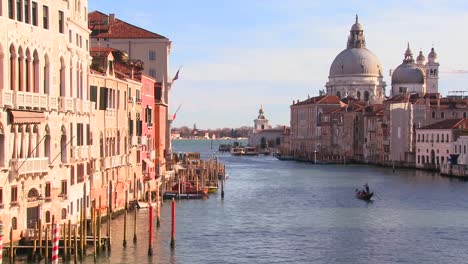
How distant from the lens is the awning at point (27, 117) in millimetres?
16406

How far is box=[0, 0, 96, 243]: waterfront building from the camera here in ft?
53.9

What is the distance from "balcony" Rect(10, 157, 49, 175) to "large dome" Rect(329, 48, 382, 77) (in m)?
85.9

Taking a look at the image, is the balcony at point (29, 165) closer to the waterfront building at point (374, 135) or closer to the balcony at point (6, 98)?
the balcony at point (6, 98)

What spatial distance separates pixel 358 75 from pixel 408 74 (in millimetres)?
8892

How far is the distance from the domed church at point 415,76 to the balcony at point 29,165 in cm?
7564

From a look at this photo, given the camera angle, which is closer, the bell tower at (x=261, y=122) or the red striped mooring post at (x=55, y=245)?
the red striped mooring post at (x=55, y=245)

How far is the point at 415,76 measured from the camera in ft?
306

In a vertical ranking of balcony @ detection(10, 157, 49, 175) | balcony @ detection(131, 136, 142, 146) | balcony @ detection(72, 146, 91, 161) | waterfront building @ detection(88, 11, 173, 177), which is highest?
waterfront building @ detection(88, 11, 173, 177)

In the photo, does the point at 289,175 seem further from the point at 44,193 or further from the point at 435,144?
the point at 44,193

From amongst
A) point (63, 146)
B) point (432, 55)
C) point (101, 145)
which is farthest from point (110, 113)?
point (432, 55)

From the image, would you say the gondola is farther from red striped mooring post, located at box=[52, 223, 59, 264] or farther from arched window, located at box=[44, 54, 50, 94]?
red striped mooring post, located at box=[52, 223, 59, 264]

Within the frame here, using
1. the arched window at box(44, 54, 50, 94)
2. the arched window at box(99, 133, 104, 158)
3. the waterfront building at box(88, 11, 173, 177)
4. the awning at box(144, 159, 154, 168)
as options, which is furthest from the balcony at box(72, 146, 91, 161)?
the waterfront building at box(88, 11, 173, 177)

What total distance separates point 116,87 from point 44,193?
25.2 ft

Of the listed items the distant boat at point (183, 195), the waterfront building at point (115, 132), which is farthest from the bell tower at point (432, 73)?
the waterfront building at point (115, 132)
